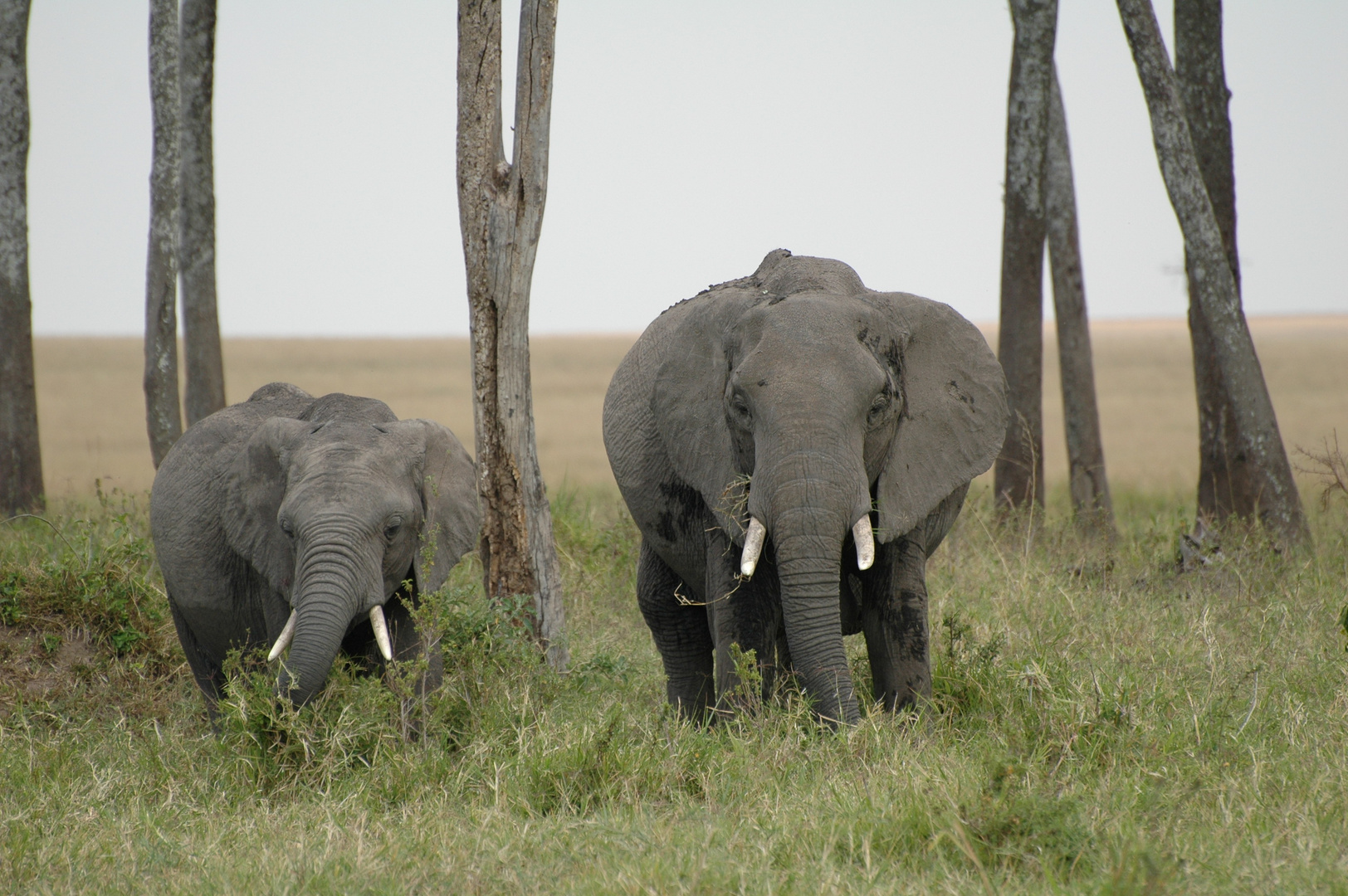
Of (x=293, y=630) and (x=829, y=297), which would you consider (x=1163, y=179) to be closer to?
(x=829, y=297)

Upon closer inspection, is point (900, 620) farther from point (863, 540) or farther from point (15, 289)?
point (15, 289)

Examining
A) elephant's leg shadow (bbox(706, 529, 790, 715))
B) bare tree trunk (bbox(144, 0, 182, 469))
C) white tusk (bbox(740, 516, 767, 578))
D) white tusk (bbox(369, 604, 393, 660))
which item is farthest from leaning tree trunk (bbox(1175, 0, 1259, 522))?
bare tree trunk (bbox(144, 0, 182, 469))

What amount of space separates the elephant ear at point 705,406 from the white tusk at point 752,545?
244 millimetres

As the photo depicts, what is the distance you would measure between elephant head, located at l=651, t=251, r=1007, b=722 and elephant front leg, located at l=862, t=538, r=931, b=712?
0.18 meters

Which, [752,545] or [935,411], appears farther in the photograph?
[935,411]

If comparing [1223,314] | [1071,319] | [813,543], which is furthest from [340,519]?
[1071,319]

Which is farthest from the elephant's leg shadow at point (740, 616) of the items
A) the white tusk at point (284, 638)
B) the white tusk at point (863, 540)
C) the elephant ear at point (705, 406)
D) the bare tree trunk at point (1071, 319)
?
the bare tree trunk at point (1071, 319)

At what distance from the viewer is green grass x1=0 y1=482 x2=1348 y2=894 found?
3750mm

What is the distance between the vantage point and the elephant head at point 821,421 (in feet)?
14.9

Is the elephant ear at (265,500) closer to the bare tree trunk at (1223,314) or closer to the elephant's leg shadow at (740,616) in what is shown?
the elephant's leg shadow at (740,616)

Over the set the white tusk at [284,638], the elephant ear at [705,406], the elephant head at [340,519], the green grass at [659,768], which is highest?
the elephant ear at [705,406]

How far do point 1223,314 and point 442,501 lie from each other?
7.24 metres

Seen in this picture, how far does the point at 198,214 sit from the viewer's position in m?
11.9

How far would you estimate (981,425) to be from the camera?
17.5ft
